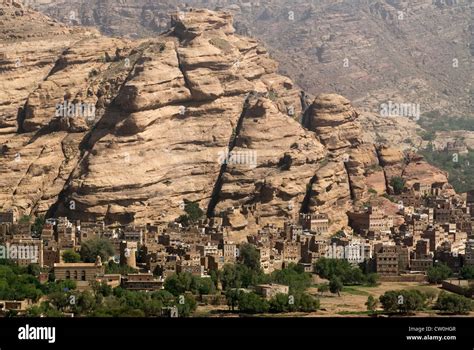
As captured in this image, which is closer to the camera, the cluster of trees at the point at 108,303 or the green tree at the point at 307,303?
the cluster of trees at the point at 108,303

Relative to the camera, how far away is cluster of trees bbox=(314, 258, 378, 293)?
1907 inches

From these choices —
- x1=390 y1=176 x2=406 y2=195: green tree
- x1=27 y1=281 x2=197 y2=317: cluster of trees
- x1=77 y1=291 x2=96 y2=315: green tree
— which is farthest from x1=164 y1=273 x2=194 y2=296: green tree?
x1=390 y1=176 x2=406 y2=195: green tree

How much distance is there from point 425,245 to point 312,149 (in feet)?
35.0

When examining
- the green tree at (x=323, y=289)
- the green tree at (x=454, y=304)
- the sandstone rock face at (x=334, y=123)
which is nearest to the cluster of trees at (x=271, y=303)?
the green tree at (x=323, y=289)

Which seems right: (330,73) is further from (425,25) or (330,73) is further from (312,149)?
(312,149)

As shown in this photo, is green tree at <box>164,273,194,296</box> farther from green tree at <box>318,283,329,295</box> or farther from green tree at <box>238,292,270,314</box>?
green tree at <box>318,283,329,295</box>

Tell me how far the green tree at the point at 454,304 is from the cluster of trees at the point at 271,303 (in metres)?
4.38

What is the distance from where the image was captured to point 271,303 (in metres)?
39.0

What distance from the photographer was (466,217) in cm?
6088

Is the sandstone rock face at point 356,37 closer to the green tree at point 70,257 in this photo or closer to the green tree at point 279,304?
the green tree at point 70,257

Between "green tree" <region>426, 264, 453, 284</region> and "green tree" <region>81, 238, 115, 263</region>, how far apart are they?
44.9ft

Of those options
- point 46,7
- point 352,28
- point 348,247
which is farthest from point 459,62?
point 348,247

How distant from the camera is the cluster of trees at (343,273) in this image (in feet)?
159

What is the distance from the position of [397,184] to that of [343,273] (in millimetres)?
18355
